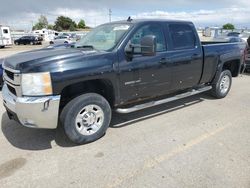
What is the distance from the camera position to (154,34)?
454 cm

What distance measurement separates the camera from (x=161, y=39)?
461 cm

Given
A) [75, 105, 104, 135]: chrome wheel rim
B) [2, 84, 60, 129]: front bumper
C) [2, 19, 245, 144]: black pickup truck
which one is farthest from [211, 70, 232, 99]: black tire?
[2, 84, 60, 129]: front bumper

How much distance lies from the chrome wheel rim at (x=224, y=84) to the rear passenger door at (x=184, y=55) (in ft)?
3.92

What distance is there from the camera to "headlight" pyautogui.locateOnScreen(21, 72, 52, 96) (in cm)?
327

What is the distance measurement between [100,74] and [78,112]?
669mm

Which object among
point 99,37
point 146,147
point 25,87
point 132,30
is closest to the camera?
point 25,87

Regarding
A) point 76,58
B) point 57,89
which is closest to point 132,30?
point 76,58

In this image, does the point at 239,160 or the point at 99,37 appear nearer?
the point at 239,160

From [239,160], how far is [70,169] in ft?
7.61

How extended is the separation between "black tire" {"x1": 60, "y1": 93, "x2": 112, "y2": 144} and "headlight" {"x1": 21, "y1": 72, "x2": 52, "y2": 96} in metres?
0.43

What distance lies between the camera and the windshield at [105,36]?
163 inches

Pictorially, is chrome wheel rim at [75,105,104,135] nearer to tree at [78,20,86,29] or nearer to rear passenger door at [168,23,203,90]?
rear passenger door at [168,23,203,90]

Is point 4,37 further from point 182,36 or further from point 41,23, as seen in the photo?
point 41,23

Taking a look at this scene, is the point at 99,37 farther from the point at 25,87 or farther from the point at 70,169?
the point at 70,169
